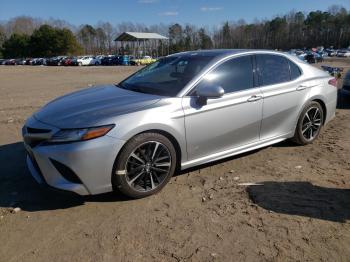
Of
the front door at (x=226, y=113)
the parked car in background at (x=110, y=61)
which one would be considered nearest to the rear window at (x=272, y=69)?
the front door at (x=226, y=113)

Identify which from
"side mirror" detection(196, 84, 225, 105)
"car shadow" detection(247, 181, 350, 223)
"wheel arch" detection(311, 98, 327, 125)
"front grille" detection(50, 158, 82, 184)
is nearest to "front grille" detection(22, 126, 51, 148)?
"front grille" detection(50, 158, 82, 184)

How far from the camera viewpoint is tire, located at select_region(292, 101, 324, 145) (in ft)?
19.2

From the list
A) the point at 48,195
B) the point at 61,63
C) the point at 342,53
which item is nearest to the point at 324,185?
the point at 48,195

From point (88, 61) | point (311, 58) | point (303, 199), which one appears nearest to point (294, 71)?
point (303, 199)

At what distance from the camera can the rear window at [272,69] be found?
5.32m

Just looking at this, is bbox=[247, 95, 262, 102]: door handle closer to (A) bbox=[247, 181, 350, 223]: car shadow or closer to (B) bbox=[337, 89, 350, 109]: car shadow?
(A) bbox=[247, 181, 350, 223]: car shadow

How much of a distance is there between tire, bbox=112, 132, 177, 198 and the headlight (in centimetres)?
30

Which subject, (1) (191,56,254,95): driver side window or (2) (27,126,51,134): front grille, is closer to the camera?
(2) (27,126,51,134): front grille

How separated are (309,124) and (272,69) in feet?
3.85

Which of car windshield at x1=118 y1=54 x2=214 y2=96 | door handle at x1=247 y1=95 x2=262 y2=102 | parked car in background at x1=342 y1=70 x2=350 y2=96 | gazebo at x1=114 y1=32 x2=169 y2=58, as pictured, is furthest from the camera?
gazebo at x1=114 y1=32 x2=169 y2=58

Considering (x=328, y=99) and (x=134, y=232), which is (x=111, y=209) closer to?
(x=134, y=232)

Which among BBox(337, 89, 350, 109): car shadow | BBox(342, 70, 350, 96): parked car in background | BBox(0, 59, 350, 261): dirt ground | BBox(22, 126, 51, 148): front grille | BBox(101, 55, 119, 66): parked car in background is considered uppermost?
BBox(22, 126, 51, 148): front grille

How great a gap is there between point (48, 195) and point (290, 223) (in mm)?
2633

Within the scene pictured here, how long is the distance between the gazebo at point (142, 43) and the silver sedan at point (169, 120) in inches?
2510
